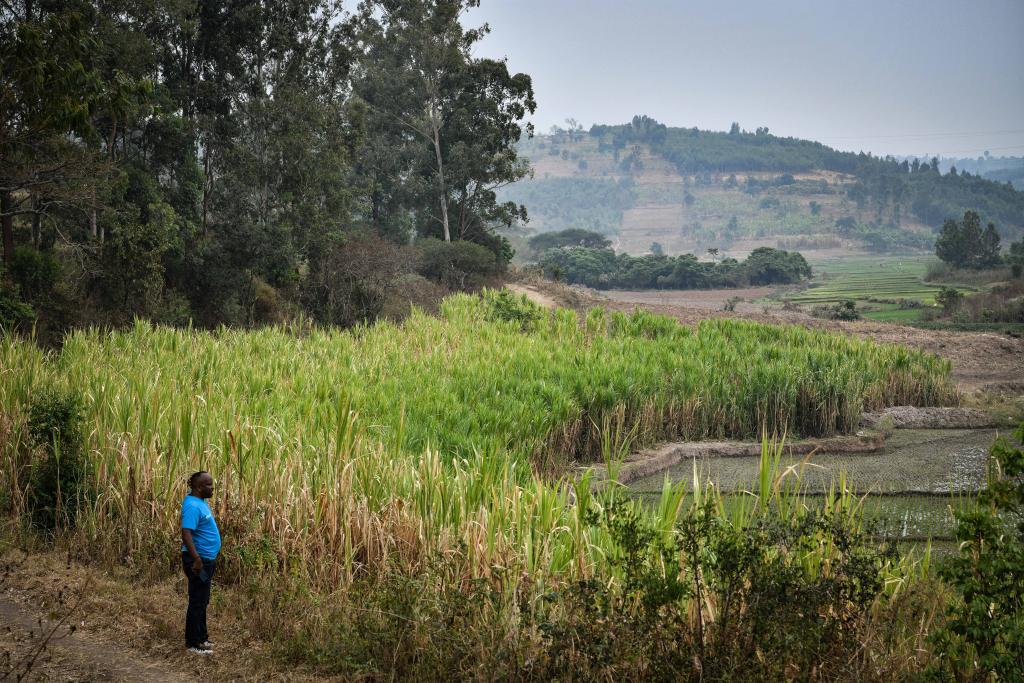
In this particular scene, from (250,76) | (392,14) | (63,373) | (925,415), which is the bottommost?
(925,415)

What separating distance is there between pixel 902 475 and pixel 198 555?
9320mm

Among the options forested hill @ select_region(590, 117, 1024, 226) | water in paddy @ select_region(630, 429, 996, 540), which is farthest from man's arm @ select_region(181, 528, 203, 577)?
forested hill @ select_region(590, 117, 1024, 226)

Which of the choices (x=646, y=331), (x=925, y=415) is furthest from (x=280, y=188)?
(x=925, y=415)

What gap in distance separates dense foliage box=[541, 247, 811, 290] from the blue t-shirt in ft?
162

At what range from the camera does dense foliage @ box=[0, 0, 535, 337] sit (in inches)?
580

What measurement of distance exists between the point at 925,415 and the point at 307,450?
11702 millimetres

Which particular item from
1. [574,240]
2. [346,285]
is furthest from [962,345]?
[574,240]

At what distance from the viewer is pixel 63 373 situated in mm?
9445

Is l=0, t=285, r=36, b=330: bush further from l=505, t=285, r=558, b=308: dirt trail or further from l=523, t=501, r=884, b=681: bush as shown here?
l=505, t=285, r=558, b=308: dirt trail

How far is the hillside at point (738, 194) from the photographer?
95.8 m

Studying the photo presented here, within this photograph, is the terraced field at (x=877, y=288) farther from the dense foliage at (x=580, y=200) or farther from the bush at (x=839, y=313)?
the dense foliage at (x=580, y=200)

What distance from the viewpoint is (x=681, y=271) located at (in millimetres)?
55906

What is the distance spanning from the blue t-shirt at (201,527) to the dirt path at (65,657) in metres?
0.67

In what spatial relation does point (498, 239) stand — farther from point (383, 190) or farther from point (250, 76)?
point (250, 76)
